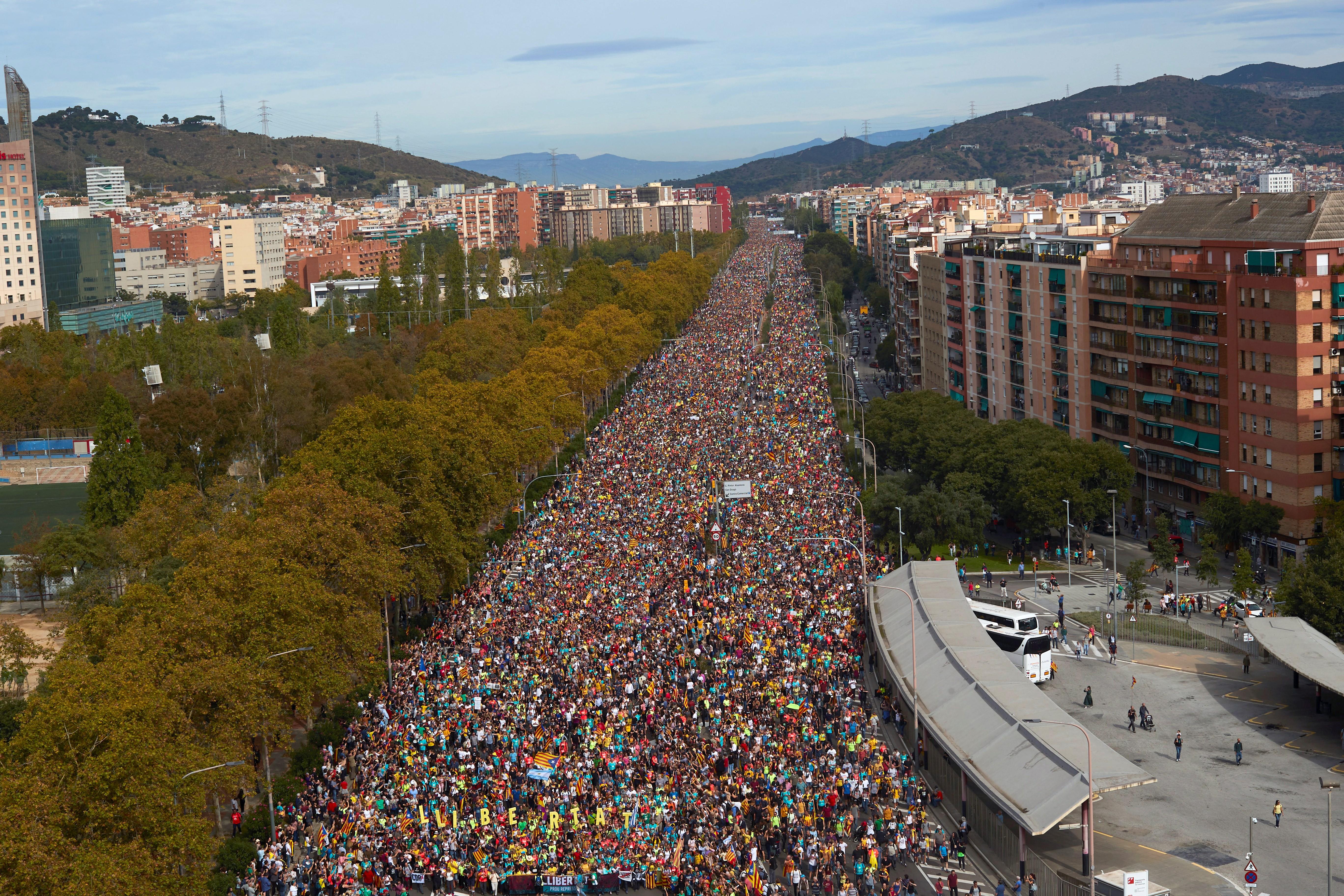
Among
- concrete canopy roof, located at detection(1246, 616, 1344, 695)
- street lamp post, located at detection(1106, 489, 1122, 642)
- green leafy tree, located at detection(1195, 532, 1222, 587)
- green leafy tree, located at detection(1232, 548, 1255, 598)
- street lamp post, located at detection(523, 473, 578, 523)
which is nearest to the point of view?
concrete canopy roof, located at detection(1246, 616, 1344, 695)

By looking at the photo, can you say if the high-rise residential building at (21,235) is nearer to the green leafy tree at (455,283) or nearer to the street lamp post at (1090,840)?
the green leafy tree at (455,283)

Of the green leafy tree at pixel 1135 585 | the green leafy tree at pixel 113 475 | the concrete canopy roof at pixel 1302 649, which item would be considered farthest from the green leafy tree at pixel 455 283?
the concrete canopy roof at pixel 1302 649

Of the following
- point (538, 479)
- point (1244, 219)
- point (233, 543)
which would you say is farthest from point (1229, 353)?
point (233, 543)

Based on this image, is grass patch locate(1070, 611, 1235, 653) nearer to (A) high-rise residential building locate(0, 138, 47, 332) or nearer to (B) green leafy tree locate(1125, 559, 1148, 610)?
(B) green leafy tree locate(1125, 559, 1148, 610)

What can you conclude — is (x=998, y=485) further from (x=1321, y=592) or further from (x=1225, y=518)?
(x=1321, y=592)

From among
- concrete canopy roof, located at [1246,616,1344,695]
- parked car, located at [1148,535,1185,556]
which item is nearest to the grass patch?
concrete canopy roof, located at [1246,616,1344,695]
